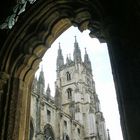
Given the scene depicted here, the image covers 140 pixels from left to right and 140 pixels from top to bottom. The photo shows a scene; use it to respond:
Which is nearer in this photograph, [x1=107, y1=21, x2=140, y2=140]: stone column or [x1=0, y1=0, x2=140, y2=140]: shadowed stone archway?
[x1=107, y1=21, x2=140, y2=140]: stone column

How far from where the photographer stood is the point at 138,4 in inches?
120

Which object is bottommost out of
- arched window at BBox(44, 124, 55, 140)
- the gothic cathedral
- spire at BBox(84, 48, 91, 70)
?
arched window at BBox(44, 124, 55, 140)

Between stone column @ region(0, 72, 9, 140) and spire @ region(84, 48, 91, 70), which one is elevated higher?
spire @ region(84, 48, 91, 70)

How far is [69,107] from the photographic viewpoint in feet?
123

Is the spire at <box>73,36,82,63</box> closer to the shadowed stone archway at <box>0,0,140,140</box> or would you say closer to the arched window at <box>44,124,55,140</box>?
the arched window at <box>44,124,55,140</box>

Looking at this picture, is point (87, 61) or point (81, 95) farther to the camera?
point (87, 61)

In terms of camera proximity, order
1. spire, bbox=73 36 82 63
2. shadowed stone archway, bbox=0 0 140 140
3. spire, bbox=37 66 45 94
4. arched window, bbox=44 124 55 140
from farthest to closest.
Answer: spire, bbox=73 36 82 63 < spire, bbox=37 66 45 94 < arched window, bbox=44 124 55 140 < shadowed stone archway, bbox=0 0 140 140

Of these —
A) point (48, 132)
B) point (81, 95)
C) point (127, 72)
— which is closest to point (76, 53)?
point (81, 95)

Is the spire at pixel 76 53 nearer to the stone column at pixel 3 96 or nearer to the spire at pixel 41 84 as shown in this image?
the spire at pixel 41 84

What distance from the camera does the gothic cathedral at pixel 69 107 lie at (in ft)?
85.4

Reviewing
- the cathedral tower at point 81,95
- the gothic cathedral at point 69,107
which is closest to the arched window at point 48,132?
the gothic cathedral at point 69,107

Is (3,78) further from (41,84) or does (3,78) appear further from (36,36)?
(41,84)

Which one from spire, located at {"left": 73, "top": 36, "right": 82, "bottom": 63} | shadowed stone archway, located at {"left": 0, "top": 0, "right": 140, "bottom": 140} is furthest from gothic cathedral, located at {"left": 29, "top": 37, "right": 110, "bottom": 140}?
shadowed stone archway, located at {"left": 0, "top": 0, "right": 140, "bottom": 140}

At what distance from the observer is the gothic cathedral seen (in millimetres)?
A: 26016
